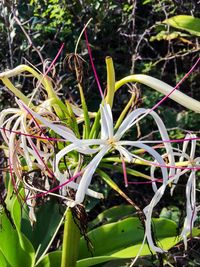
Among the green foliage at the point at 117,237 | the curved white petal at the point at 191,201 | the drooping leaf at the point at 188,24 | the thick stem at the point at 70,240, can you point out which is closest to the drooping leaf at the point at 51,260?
the green foliage at the point at 117,237

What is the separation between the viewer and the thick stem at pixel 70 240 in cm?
109

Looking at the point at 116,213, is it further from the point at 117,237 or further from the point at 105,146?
the point at 105,146

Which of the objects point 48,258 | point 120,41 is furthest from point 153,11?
point 48,258

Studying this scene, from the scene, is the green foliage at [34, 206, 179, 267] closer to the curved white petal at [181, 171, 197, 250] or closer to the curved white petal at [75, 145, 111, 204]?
the curved white petal at [181, 171, 197, 250]

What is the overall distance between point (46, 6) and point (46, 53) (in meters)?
0.18

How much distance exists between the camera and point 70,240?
111 cm

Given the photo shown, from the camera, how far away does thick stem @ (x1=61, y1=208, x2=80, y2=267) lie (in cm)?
109

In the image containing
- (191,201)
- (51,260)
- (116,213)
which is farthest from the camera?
(116,213)

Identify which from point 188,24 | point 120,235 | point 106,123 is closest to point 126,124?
point 106,123

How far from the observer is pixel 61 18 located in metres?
2.02

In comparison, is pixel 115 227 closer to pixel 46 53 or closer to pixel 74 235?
pixel 74 235

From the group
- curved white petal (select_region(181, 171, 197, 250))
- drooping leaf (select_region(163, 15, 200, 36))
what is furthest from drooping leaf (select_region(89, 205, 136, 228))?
curved white petal (select_region(181, 171, 197, 250))

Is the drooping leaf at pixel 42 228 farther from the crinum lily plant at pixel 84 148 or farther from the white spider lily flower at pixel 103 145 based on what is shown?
the white spider lily flower at pixel 103 145

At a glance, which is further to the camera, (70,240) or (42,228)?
(42,228)
